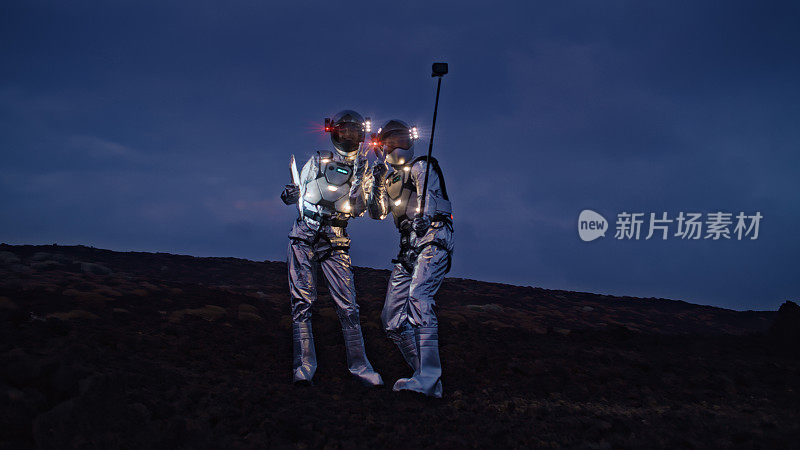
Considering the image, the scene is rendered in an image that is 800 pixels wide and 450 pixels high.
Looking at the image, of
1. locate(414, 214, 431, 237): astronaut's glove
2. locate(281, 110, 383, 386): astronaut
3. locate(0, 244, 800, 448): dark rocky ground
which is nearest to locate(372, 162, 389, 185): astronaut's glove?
locate(281, 110, 383, 386): astronaut

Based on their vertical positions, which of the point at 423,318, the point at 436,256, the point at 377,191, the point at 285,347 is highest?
the point at 377,191

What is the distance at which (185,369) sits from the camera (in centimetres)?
539

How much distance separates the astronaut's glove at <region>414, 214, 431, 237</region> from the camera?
17.4 ft

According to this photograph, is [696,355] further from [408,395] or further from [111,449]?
[111,449]

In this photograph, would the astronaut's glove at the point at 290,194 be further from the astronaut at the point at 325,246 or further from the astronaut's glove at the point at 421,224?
the astronaut's glove at the point at 421,224

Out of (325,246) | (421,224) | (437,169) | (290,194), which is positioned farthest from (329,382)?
(437,169)

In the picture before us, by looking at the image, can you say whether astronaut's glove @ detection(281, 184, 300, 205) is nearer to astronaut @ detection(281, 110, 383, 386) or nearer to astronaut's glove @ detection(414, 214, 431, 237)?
astronaut @ detection(281, 110, 383, 386)

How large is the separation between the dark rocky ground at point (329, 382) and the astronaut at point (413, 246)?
1.83ft

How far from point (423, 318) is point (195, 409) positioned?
7.66 ft

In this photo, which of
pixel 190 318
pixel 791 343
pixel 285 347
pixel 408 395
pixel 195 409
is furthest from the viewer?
pixel 791 343

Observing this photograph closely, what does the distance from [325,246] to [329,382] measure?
164 cm

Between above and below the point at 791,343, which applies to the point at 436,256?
above

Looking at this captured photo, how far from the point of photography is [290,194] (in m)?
5.82

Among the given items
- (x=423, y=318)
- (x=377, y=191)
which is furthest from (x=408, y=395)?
(x=377, y=191)
